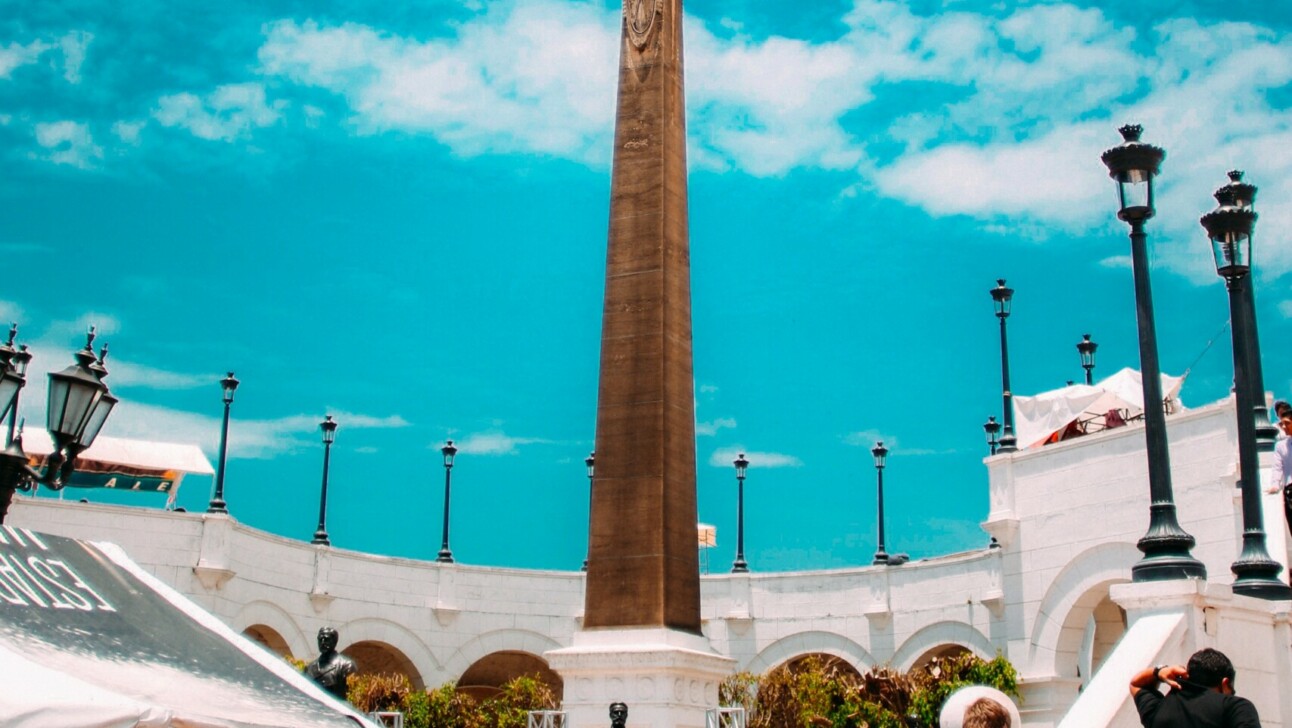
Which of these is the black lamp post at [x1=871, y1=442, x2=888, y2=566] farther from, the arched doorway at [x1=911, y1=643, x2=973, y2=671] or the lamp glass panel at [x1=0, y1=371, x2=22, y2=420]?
the lamp glass panel at [x1=0, y1=371, x2=22, y2=420]

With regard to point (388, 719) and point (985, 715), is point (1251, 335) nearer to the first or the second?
point (985, 715)

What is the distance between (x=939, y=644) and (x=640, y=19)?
17960 millimetres

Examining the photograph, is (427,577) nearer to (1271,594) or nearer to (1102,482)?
(1102,482)

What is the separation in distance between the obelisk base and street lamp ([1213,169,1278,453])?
262 inches

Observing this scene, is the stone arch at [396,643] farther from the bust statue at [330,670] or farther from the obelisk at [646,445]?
the bust statue at [330,670]

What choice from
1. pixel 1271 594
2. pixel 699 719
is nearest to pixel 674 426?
pixel 699 719

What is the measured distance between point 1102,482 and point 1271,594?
15.4 metres

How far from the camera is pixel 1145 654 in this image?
1068 cm

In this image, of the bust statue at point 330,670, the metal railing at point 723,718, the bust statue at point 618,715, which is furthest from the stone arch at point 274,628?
the bust statue at point 330,670

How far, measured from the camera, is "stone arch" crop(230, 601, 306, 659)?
29766mm

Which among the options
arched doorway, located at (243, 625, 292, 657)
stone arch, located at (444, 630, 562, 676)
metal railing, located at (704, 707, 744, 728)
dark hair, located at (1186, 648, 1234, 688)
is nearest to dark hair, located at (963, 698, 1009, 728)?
dark hair, located at (1186, 648, 1234, 688)

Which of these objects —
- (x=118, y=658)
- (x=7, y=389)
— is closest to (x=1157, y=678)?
(x=118, y=658)

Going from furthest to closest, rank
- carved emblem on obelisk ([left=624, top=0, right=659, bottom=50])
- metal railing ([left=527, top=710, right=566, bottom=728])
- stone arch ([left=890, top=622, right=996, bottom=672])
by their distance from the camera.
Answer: stone arch ([left=890, top=622, right=996, bottom=672]), metal railing ([left=527, top=710, right=566, bottom=728]), carved emblem on obelisk ([left=624, top=0, right=659, bottom=50])

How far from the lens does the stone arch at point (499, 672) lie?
38.0 metres
